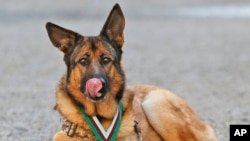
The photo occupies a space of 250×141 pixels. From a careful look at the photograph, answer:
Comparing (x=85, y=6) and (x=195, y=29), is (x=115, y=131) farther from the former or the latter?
(x=85, y=6)

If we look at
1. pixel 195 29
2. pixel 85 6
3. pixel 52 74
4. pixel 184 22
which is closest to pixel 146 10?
pixel 85 6

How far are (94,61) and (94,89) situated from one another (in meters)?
0.26

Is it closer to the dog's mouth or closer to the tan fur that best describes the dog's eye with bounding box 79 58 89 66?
Answer: the dog's mouth

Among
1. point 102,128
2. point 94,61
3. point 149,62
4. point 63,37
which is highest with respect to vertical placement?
point 149,62

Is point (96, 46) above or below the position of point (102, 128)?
above

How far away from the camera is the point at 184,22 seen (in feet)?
75.7

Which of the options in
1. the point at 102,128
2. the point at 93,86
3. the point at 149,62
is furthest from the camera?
the point at 149,62

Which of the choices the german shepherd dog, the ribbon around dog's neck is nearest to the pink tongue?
the german shepherd dog

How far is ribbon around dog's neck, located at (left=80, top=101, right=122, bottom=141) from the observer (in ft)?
20.6

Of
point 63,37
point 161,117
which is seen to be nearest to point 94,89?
point 63,37

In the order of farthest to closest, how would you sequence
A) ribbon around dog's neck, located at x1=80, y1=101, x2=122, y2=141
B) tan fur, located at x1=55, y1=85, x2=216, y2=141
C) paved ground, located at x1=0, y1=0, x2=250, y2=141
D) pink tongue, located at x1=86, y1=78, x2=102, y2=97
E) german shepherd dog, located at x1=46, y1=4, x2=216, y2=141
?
paved ground, located at x1=0, y1=0, x2=250, y2=141
tan fur, located at x1=55, y1=85, x2=216, y2=141
ribbon around dog's neck, located at x1=80, y1=101, x2=122, y2=141
german shepherd dog, located at x1=46, y1=4, x2=216, y2=141
pink tongue, located at x1=86, y1=78, x2=102, y2=97

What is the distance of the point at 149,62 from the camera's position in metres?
15.1

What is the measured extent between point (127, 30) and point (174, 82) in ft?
30.0

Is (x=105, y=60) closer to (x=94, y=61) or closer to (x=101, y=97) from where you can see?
(x=94, y=61)
